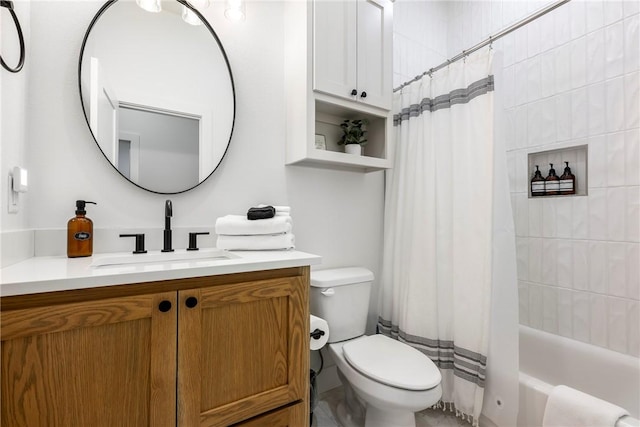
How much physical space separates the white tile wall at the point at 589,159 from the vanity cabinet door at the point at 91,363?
165 cm

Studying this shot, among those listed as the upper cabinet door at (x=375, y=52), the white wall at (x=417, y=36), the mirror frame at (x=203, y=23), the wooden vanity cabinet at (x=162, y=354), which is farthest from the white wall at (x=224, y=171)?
the white wall at (x=417, y=36)

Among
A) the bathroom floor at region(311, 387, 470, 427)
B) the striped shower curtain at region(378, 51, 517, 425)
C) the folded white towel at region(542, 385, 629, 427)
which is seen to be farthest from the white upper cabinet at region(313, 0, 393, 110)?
the bathroom floor at region(311, 387, 470, 427)

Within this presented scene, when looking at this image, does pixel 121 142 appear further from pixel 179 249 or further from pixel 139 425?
pixel 139 425

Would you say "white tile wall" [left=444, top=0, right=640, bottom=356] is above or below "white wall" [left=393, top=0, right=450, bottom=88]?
below

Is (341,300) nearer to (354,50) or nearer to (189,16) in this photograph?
(354,50)

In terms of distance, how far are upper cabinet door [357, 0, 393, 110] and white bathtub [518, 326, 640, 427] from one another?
5.34 feet

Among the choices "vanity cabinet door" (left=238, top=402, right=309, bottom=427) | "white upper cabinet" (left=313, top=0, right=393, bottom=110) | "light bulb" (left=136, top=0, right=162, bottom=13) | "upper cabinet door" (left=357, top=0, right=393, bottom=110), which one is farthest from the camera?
"upper cabinet door" (left=357, top=0, right=393, bottom=110)

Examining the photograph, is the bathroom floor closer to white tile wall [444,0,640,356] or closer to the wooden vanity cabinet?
the wooden vanity cabinet

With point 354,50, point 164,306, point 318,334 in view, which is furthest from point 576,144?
point 164,306

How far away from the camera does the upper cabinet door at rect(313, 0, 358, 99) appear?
1.48 meters

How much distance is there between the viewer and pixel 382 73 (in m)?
1.70

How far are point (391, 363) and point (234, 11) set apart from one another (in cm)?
177

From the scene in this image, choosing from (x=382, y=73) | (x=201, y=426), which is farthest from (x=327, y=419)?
(x=382, y=73)

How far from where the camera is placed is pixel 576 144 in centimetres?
175
